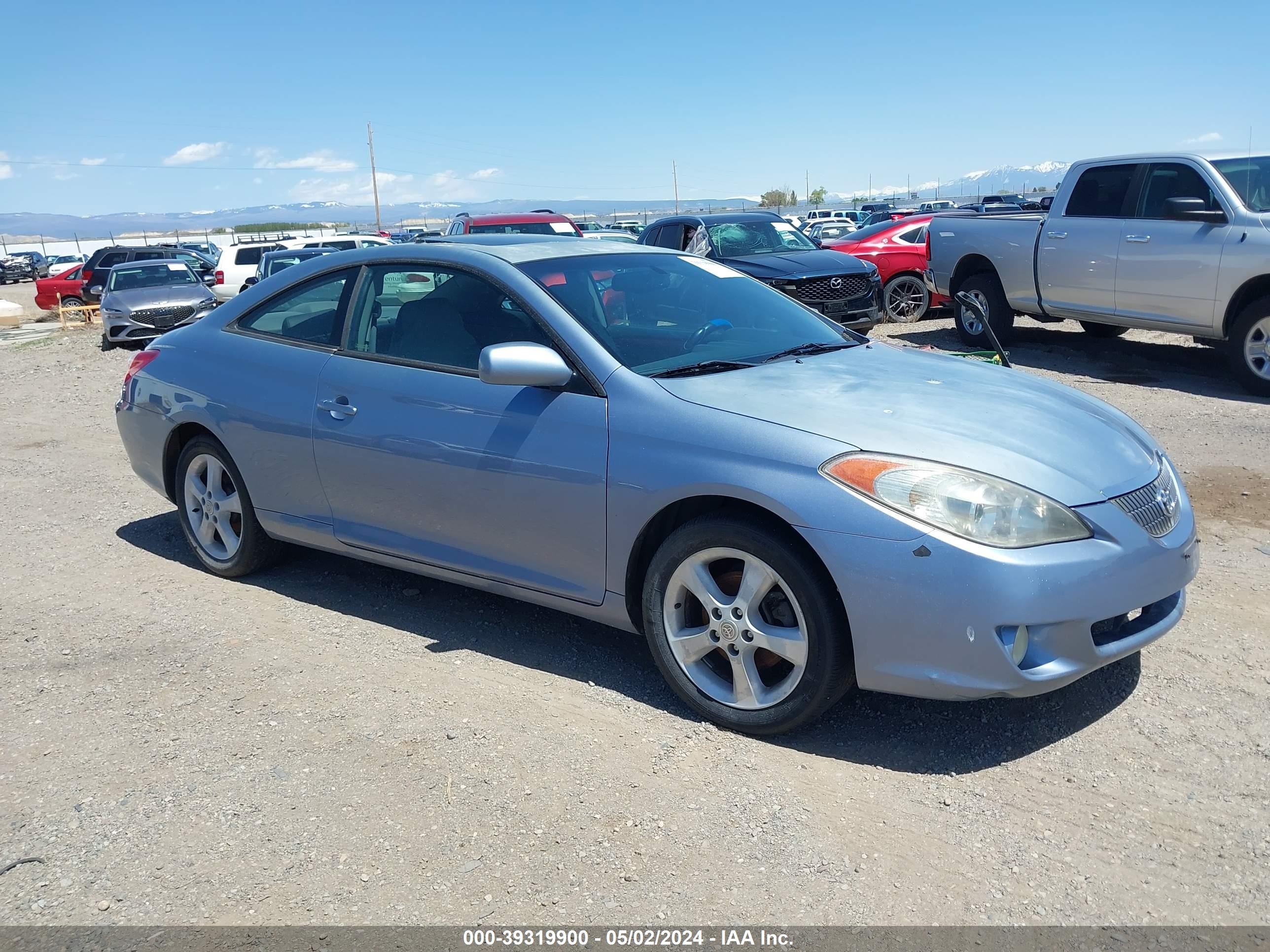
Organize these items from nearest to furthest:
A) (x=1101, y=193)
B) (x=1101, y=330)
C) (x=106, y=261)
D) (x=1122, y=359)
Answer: (x=1101, y=193), (x=1122, y=359), (x=1101, y=330), (x=106, y=261)

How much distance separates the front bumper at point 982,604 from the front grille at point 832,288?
905cm

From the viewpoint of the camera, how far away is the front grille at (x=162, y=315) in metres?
18.0

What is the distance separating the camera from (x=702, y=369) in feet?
13.2

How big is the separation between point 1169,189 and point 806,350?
7.03 m

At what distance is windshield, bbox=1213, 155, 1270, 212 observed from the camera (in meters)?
9.19

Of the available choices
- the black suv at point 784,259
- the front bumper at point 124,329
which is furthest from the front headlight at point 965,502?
the front bumper at point 124,329

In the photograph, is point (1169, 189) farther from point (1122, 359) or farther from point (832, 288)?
point (832, 288)

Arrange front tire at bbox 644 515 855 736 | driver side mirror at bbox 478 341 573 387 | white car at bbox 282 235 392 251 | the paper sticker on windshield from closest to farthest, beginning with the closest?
front tire at bbox 644 515 855 736
driver side mirror at bbox 478 341 573 387
the paper sticker on windshield
white car at bbox 282 235 392 251

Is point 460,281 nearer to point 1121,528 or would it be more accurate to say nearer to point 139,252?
point 1121,528

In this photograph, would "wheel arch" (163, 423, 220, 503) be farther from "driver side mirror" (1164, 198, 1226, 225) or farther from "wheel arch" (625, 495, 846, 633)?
"driver side mirror" (1164, 198, 1226, 225)

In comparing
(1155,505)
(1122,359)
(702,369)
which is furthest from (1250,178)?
(702,369)

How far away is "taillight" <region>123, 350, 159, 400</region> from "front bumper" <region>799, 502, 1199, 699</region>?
3832mm

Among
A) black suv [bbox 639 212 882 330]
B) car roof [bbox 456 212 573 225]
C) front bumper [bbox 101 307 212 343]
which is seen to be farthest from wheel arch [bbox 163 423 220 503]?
front bumper [bbox 101 307 212 343]

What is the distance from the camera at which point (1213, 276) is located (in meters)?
9.24
